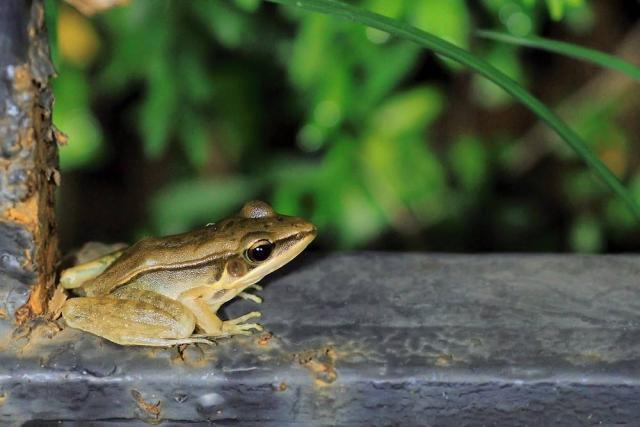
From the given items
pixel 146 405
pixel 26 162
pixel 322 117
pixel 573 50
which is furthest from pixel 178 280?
pixel 322 117

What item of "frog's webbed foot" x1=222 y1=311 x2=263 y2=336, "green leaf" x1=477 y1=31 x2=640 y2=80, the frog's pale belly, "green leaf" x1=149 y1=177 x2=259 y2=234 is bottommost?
"frog's webbed foot" x1=222 y1=311 x2=263 y2=336

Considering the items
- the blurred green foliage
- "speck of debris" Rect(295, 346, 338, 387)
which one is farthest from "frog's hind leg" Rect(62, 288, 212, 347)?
the blurred green foliage

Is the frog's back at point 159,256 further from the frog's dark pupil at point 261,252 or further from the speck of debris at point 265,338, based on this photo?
the speck of debris at point 265,338

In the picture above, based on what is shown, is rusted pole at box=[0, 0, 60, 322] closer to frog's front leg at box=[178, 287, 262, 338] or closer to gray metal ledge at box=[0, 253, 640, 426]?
gray metal ledge at box=[0, 253, 640, 426]

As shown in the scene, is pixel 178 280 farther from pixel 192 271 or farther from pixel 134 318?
pixel 134 318

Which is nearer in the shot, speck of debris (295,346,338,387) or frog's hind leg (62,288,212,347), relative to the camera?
speck of debris (295,346,338,387)

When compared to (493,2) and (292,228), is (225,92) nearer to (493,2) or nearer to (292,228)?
(493,2)

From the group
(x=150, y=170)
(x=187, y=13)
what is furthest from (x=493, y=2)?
(x=150, y=170)
